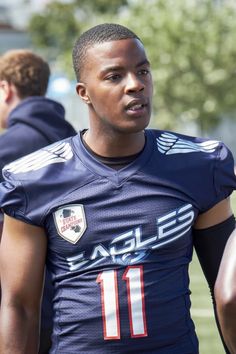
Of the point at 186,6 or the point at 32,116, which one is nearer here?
the point at 32,116

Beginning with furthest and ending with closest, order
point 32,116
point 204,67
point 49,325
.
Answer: point 204,67 → point 32,116 → point 49,325

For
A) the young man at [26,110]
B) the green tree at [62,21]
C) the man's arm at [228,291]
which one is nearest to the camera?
the man's arm at [228,291]

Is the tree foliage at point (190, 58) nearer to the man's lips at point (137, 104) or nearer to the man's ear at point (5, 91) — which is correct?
the man's ear at point (5, 91)

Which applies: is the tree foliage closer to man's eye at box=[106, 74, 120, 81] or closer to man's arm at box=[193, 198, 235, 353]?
man's arm at box=[193, 198, 235, 353]

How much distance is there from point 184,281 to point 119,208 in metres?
0.32

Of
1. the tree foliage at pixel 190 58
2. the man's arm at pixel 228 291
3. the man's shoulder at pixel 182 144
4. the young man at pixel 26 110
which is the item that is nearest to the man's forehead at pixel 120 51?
the man's shoulder at pixel 182 144

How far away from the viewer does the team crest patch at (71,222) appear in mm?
3467

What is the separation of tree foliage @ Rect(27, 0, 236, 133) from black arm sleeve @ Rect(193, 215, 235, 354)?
40.6 metres

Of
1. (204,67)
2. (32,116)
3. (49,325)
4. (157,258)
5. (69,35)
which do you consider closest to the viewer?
(157,258)

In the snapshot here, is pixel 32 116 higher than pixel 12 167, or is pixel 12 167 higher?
pixel 32 116

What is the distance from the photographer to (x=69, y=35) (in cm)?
7281

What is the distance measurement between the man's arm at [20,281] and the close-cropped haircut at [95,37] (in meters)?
0.57

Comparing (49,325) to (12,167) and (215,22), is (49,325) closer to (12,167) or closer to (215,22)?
(12,167)

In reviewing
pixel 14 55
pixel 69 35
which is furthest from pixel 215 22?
pixel 14 55
